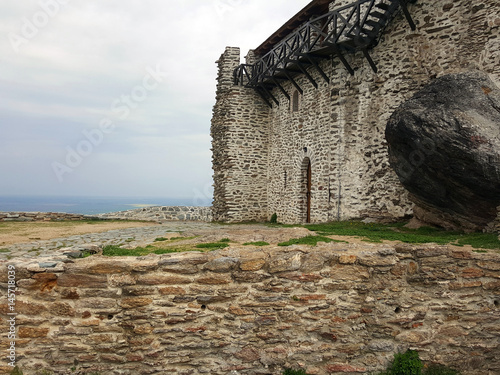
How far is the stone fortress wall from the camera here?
36.0ft

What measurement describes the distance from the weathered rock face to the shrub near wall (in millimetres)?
2345

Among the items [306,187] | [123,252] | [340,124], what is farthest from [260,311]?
[306,187]

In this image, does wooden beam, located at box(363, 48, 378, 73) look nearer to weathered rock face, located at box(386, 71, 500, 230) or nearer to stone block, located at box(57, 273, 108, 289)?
weathered rock face, located at box(386, 71, 500, 230)

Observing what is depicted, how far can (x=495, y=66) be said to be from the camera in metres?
9.99

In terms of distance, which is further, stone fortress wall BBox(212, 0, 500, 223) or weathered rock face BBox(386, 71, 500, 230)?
stone fortress wall BBox(212, 0, 500, 223)

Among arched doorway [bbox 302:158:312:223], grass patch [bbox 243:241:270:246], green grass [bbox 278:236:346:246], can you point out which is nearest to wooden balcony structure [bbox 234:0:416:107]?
arched doorway [bbox 302:158:312:223]

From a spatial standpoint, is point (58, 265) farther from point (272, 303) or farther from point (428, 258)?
point (428, 258)

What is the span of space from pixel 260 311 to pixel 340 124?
31.3 feet

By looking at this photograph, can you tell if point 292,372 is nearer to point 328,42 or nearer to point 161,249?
point 161,249

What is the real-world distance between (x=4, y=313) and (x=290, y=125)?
13856 millimetres

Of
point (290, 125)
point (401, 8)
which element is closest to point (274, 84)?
point (290, 125)

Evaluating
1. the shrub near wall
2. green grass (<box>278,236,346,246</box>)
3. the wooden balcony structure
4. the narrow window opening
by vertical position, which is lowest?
the shrub near wall

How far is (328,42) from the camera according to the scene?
1325cm

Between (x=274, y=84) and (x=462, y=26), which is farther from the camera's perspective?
(x=274, y=84)
